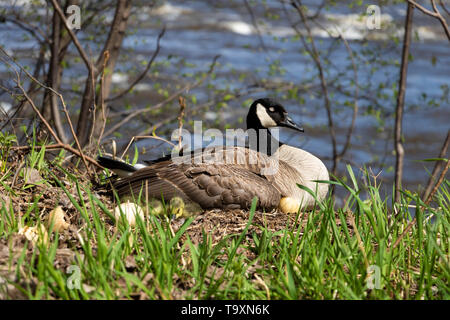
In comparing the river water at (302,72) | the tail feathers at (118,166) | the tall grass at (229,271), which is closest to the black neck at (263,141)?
the tail feathers at (118,166)

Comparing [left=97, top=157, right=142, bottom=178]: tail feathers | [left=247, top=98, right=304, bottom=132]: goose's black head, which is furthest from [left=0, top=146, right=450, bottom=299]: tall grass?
[left=247, top=98, right=304, bottom=132]: goose's black head

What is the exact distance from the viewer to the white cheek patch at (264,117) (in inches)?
221

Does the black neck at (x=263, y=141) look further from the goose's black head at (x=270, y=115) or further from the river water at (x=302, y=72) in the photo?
the river water at (x=302, y=72)

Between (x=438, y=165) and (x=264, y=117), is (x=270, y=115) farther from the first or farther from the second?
(x=438, y=165)

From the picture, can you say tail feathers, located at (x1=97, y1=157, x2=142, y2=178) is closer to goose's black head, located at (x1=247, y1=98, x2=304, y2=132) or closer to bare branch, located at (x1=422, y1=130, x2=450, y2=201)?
goose's black head, located at (x1=247, y1=98, x2=304, y2=132)

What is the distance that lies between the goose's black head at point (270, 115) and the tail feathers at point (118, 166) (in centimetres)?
151

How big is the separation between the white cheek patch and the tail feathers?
151 centimetres

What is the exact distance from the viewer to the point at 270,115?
558 cm

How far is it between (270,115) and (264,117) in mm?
77

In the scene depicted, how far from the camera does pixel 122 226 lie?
3.46 m

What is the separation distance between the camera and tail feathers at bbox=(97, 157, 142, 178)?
457 cm
